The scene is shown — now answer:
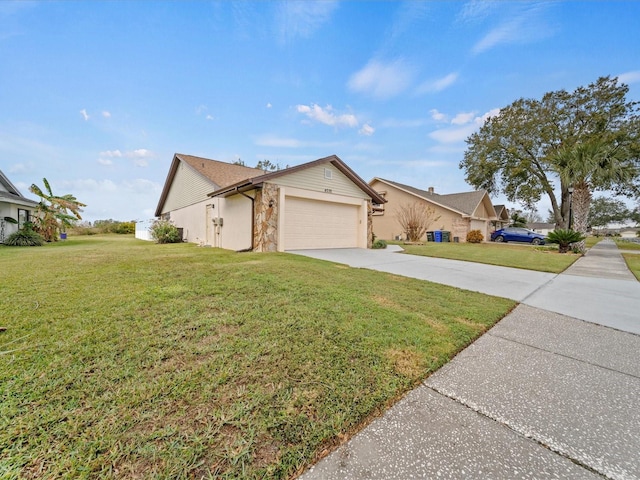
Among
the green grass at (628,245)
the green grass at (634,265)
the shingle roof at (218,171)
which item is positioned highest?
the shingle roof at (218,171)

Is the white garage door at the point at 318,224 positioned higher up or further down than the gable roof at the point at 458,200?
further down

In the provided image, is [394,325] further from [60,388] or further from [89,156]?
[89,156]

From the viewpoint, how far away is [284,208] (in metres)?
10.1

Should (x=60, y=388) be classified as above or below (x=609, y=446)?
Answer: above

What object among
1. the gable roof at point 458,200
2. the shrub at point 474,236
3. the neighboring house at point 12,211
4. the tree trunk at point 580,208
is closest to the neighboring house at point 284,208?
the neighboring house at point 12,211

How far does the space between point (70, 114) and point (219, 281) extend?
1257 centimetres

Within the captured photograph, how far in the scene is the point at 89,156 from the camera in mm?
13844

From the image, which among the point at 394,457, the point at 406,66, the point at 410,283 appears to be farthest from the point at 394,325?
the point at 406,66

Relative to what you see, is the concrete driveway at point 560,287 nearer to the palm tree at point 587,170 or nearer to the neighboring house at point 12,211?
the palm tree at point 587,170

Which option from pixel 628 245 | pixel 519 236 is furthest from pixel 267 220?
pixel 628 245

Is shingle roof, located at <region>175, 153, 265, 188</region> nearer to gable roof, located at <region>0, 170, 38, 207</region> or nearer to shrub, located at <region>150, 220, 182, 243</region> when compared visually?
shrub, located at <region>150, 220, 182, 243</region>

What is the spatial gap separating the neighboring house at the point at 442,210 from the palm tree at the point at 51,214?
20950mm

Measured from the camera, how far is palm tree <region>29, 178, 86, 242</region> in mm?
14688

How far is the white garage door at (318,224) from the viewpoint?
10531 mm
